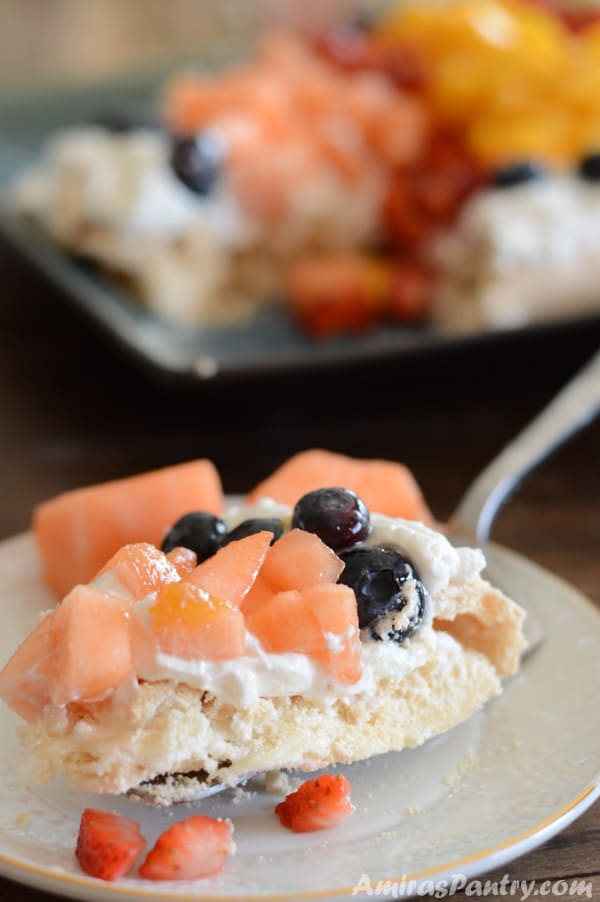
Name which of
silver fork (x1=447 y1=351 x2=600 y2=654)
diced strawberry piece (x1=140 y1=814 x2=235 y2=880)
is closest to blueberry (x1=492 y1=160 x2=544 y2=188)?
silver fork (x1=447 y1=351 x2=600 y2=654)

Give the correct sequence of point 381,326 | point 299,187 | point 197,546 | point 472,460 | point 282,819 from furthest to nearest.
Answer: point 299,187
point 381,326
point 472,460
point 197,546
point 282,819

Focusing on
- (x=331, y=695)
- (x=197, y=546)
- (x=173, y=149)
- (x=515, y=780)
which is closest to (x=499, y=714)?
(x=515, y=780)

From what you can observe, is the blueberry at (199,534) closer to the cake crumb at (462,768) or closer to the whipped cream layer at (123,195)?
the cake crumb at (462,768)

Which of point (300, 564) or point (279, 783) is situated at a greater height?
point (300, 564)

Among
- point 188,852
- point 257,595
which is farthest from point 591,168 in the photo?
point 188,852

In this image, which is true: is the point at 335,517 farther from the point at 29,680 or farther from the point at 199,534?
the point at 29,680

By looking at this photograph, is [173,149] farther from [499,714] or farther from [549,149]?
[499,714]

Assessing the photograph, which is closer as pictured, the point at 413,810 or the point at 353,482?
the point at 413,810

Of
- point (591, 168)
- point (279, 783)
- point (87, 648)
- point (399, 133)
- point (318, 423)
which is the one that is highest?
point (591, 168)
